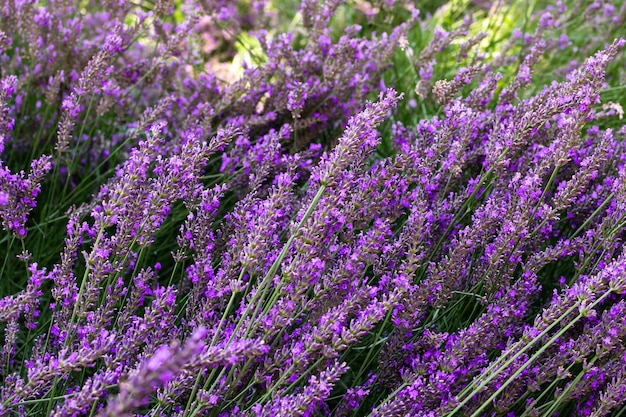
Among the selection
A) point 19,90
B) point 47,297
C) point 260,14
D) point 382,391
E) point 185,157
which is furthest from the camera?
point 260,14

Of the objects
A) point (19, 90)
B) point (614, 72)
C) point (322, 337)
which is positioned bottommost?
point (614, 72)

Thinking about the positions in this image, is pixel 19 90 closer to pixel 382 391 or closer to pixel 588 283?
pixel 382 391

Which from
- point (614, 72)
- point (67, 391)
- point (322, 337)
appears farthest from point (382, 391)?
point (614, 72)

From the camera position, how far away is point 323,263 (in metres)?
1.49

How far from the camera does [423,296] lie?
1569 mm

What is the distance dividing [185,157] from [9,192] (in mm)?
466

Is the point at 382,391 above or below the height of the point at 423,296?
below

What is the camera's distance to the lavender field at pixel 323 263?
1.38 meters

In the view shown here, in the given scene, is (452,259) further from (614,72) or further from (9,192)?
(614,72)

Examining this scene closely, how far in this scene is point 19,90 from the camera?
8.22ft

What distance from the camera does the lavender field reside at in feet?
4.51

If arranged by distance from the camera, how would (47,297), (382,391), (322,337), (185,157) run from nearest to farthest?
(322,337) → (185,157) → (382,391) → (47,297)

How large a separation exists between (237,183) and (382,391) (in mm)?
819

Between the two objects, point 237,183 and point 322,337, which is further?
point 237,183
